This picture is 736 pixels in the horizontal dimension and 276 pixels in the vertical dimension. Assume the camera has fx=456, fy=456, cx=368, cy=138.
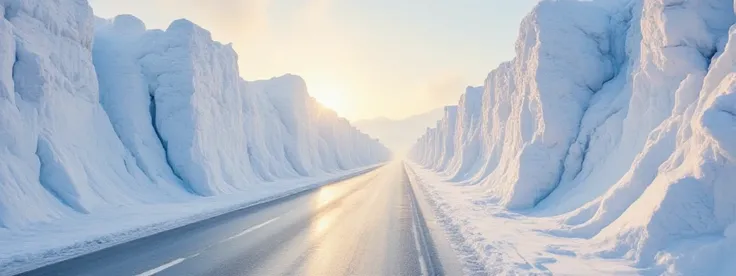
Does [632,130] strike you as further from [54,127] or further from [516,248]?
[54,127]

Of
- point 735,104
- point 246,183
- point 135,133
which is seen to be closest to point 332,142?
point 246,183

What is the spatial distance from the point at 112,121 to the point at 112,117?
0.85ft

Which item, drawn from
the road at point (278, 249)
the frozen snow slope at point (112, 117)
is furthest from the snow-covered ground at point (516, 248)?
the frozen snow slope at point (112, 117)

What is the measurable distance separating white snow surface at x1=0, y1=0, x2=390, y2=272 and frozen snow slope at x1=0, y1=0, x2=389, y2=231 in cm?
5

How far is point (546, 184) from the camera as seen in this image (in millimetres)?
17156

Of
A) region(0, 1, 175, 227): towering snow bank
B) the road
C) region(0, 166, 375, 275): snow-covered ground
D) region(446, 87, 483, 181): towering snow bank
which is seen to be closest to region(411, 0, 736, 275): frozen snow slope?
the road

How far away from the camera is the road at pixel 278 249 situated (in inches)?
309

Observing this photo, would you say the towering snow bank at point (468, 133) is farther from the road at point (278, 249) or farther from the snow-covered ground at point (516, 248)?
the road at point (278, 249)

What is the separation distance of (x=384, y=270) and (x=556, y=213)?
28.0 feet

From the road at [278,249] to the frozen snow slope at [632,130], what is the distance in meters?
4.07

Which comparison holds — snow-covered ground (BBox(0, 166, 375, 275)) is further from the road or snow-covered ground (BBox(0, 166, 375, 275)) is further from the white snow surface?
the road

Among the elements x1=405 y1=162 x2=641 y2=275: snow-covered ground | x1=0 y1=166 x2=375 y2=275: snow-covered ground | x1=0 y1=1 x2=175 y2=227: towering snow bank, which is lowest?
x1=405 y1=162 x2=641 y2=275: snow-covered ground

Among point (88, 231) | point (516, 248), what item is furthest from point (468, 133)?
point (88, 231)

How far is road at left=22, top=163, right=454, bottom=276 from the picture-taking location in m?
7.85
